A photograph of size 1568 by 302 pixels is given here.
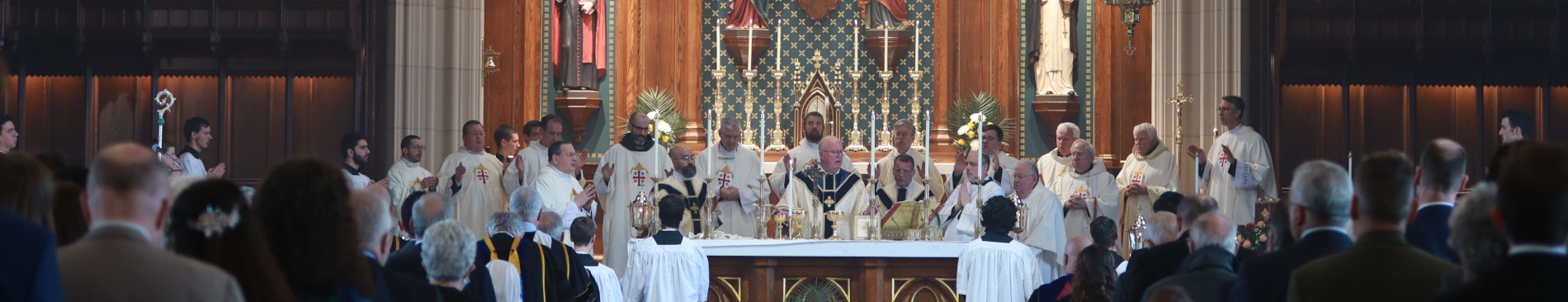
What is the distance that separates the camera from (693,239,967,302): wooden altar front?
7320mm

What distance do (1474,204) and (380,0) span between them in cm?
924

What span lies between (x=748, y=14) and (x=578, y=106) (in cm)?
169

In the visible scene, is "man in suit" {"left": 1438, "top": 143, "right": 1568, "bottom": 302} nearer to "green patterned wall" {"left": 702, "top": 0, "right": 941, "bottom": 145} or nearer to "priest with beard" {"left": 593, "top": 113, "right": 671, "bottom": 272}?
"priest with beard" {"left": 593, "top": 113, "right": 671, "bottom": 272}

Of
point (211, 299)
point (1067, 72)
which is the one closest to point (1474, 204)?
point (211, 299)

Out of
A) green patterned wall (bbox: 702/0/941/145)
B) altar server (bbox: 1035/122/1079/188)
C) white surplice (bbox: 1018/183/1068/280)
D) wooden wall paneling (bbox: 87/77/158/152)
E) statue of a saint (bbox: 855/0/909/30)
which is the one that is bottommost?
white surplice (bbox: 1018/183/1068/280)

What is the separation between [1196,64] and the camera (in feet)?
36.4

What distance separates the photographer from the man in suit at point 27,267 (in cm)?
251

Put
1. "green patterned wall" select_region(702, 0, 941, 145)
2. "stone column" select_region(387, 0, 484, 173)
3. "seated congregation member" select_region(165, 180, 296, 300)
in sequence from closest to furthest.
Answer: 1. "seated congregation member" select_region(165, 180, 296, 300)
2. "stone column" select_region(387, 0, 484, 173)
3. "green patterned wall" select_region(702, 0, 941, 145)

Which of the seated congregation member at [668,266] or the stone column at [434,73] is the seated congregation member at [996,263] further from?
the stone column at [434,73]

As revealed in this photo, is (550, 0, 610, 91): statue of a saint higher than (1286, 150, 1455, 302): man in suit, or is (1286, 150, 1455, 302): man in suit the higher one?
(550, 0, 610, 91): statue of a saint

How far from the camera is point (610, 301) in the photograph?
21.1ft

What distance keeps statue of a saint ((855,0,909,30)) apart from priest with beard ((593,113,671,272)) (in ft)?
10.6

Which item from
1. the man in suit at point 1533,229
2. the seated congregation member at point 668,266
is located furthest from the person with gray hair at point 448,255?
the man in suit at point 1533,229

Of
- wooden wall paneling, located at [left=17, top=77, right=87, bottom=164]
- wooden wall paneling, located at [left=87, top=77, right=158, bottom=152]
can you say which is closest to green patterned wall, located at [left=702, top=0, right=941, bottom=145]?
wooden wall paneling, located at [left=87, top=77, right=158, bottom=152]
